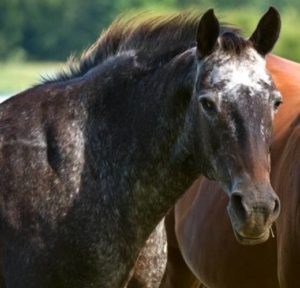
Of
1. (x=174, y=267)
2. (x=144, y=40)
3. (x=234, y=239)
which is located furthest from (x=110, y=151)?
(x=174, y=267)

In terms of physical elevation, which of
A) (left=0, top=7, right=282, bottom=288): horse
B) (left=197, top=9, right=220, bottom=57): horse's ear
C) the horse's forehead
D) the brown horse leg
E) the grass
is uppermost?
(left=197, top=9, right=220, bottom=57): horse's ear

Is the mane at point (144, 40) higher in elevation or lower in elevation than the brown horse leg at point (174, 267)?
higher

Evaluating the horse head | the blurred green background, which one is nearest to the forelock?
the horse head

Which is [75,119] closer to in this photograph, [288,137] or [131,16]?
[131,16]

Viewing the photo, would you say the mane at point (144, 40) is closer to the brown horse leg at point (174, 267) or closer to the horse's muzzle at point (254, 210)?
the horse's muzzle at point (254, 210)

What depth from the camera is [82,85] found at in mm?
6191

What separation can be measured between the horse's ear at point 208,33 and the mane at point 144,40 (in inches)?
7.4

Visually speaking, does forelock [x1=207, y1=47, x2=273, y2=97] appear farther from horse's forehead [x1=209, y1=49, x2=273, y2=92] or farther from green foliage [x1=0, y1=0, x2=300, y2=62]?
green foliage [x1=0, y1=0, x2=300, y2=62]

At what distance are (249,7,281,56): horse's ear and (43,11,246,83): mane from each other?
12cm

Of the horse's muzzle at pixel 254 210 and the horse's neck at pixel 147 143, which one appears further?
the horse's neck at pixel 147 143

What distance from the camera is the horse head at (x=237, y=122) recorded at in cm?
527

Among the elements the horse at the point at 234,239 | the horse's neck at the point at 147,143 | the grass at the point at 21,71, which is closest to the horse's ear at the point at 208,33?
the horse's neck at the point at 147,143

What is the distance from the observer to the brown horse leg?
8156 mm

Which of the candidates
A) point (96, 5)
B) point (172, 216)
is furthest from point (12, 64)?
point (172, 216)
